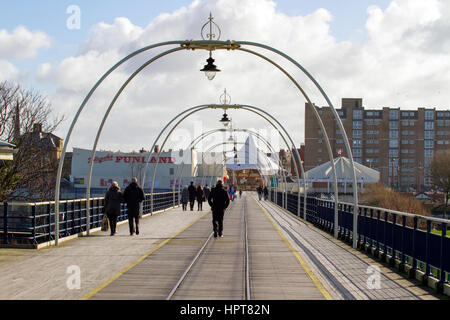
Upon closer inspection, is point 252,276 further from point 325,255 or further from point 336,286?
point 325,255

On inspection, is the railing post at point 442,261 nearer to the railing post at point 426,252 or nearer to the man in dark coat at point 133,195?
the railing post at point 426,252

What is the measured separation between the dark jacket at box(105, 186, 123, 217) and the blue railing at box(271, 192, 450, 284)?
6661 mm

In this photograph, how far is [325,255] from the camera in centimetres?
1446

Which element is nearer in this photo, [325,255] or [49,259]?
[49,259]

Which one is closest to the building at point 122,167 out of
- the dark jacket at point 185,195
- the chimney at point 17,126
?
the dark jacket at point 185,195

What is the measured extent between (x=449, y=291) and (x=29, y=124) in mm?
31148

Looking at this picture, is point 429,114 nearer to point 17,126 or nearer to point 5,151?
point 17,126

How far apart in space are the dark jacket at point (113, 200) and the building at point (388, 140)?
12074 centimetres

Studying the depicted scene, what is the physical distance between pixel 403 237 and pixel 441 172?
212 feet

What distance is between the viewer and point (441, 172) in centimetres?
7238

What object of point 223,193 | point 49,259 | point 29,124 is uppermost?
point 29,124

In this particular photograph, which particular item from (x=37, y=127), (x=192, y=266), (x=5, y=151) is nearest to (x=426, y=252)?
(x=192, y=266)

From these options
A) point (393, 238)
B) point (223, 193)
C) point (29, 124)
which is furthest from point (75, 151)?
point (393, 238)

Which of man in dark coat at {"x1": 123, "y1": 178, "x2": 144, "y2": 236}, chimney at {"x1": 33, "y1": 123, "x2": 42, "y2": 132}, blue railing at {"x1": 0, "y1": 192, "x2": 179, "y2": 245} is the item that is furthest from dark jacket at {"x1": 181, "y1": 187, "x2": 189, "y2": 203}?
man in dark coat at {"x1": 123, "y1": 178, "x2": 144, "y2": 236}
